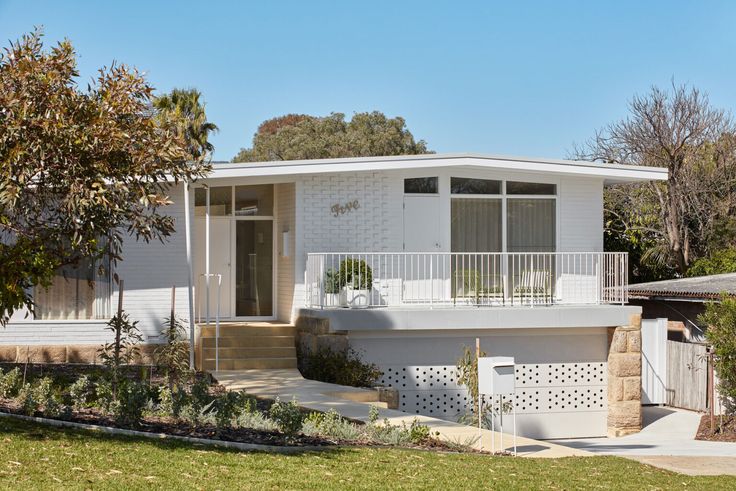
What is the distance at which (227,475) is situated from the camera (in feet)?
28.6

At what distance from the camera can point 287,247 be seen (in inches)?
740

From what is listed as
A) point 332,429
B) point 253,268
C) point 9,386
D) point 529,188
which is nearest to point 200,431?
point 332,429

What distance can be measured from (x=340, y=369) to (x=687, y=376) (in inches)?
287

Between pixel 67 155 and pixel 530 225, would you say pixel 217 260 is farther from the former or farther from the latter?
pixel 67 155

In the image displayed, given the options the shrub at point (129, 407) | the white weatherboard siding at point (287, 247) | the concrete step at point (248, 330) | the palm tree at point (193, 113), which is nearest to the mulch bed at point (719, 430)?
the concrete step at point (248, 330)

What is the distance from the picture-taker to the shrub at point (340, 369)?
54.1 feet

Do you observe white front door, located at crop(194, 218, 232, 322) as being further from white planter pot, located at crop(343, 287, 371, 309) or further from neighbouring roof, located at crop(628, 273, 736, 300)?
neighbouring roof, located at crop(628, 273, 736, 300)

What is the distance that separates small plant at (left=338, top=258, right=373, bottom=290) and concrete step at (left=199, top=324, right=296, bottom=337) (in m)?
1.33

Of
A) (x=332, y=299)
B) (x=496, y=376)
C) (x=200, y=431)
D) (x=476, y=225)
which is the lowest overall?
Result: (x=200, y=431)

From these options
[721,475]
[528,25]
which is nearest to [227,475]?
[721,475]

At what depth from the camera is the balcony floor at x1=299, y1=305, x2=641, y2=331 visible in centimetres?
1708

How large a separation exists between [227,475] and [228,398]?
315 cm

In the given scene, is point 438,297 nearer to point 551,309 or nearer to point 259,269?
point 551,309

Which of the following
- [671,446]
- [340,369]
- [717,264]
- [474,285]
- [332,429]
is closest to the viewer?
[332,429]
